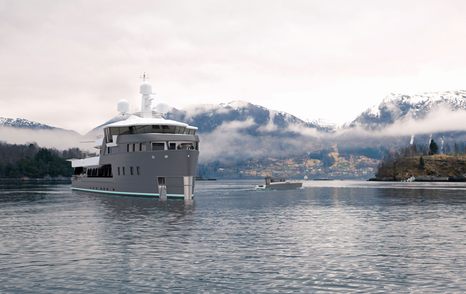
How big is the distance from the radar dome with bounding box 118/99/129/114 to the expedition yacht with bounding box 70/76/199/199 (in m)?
12.7

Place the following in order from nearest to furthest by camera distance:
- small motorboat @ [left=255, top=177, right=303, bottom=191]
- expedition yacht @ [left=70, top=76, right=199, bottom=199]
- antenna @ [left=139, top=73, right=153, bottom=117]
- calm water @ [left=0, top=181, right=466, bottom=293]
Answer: calm water @ [left=0, top=181, right=466, bottom=293] < expedition yacht @ [left=70, top=76, right=199, bottom=199] < antenna @ [left=139, top=73, right=153, bottom=117] < small motorboat @ [left=255, top=177, right=303, bottom=191]

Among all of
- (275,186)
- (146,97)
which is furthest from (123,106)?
(275,186)

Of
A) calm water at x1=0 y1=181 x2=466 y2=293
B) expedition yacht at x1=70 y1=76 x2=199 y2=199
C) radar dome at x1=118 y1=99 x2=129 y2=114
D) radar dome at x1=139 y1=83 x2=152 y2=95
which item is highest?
radar dome at x1=139 y1=83 x2=152 y2=95

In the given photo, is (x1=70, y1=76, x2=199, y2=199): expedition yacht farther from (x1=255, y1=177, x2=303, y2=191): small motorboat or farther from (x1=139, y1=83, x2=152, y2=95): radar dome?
(x1=255, y1=177, x2=303, y2=191): small motorboat

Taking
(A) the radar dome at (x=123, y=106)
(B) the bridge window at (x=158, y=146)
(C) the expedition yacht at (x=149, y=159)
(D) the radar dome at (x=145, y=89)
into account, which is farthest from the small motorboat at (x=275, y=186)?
(B) the bridge window at (x=158, y=146)

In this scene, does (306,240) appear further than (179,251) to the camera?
Yes

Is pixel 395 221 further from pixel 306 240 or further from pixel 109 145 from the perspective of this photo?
pixel 109 145

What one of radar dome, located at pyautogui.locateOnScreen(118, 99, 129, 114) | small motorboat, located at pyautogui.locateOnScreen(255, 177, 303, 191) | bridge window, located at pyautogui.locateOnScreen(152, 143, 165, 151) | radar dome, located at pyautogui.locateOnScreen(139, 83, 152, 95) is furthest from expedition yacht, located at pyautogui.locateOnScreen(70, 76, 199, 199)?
small motorboat, located at pyautogui.locateOnScreen(255, 177, 303, 191)

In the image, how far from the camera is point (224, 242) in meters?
33.3

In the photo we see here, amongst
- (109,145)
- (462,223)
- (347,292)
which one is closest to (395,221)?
(462,223)

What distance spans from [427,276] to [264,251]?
1011 cm

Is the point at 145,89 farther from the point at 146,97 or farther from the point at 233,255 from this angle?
the point at 233,255

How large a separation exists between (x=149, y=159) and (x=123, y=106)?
3628 cm

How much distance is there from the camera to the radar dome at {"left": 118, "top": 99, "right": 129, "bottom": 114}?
107 metres
